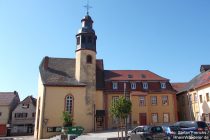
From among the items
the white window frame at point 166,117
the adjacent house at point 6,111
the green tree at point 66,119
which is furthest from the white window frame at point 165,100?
the adjacent house at point 6,111

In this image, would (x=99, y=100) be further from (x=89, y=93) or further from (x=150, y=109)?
(x=150, y=109)

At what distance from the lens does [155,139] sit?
72.8 ft

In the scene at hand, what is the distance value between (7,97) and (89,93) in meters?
30.2

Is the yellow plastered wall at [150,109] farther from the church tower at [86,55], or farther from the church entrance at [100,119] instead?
the church tower at [86,55]

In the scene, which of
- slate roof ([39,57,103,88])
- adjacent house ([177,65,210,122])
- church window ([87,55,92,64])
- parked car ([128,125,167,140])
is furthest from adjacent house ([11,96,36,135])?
parked car ([128,125,167,140])

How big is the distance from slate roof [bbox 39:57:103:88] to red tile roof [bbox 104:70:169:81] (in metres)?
1.72

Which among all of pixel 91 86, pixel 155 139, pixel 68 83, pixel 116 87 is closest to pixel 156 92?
pixel 116 87

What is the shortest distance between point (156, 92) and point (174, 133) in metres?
23.7

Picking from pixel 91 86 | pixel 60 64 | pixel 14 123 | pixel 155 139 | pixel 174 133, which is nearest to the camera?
pixel 174 133

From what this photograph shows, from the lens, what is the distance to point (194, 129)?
820 inches

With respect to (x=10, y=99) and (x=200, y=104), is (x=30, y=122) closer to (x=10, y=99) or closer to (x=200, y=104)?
(x=10, y=99)

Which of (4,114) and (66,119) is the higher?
(4,114)

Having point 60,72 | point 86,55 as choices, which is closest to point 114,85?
point 86,55

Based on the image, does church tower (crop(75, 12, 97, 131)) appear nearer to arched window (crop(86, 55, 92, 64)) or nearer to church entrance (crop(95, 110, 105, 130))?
arched window (crop(86, 55, 92, 64))
